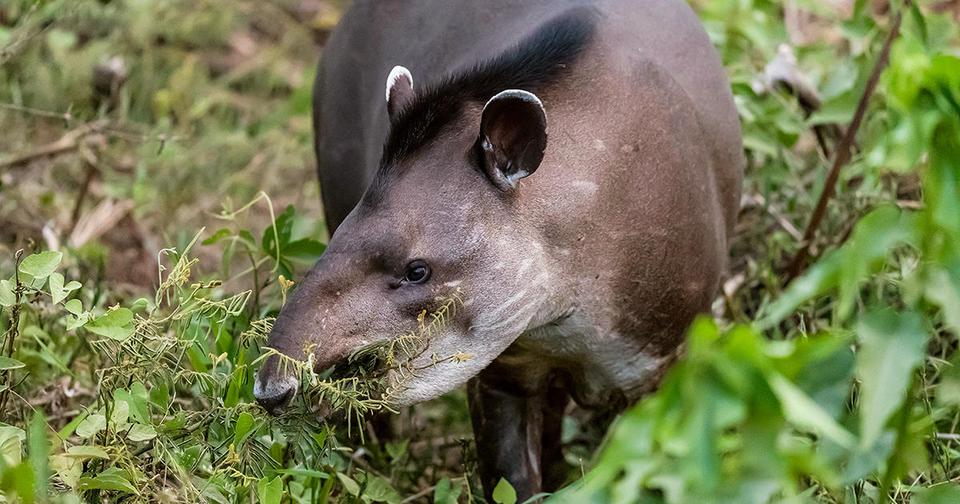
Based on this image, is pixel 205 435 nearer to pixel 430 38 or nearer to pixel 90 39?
pixel 430 38

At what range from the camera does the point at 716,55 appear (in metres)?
4.00

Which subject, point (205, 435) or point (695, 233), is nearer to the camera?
point (205, 435)

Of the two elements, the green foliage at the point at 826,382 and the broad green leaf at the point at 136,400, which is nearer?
the green foliage at the point at 826,382

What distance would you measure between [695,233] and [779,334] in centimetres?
81

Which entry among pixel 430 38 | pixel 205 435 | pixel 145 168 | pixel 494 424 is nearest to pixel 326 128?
pixel 430 38

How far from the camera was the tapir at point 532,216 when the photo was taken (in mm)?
3139

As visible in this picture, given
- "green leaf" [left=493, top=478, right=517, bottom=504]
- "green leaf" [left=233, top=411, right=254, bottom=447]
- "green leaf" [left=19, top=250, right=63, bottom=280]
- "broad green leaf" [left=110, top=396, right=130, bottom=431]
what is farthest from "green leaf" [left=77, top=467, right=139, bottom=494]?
"green leaf" [left=493, top=478, right=517, bottom=504]

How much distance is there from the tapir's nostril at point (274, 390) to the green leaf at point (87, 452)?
332 mm

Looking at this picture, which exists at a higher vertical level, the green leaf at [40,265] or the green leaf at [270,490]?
the green leaf at [40,265]

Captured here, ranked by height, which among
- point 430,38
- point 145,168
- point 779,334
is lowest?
point 145,168

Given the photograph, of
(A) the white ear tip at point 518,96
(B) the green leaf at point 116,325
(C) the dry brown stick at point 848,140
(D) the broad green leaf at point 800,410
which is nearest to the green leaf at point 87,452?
(B) the green leaf at point 116,325

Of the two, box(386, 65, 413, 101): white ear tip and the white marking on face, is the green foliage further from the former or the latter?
box(386, 65, 413, 101): white ear tip

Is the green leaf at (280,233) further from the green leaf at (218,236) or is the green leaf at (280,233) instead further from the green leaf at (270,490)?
the green leaf at (270,490)

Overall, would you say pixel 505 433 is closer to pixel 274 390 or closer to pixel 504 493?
pixel 504 493
